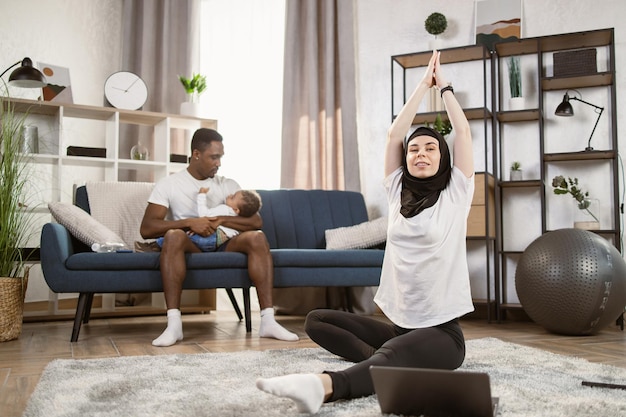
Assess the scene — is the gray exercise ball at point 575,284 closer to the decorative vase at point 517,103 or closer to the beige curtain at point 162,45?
the decorative vase at point 517,103

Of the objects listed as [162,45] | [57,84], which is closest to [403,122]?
[57,84]

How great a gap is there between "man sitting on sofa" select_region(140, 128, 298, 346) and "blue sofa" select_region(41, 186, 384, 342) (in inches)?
4.4

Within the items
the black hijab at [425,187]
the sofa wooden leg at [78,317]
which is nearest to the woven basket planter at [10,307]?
the sofa wooden leg at [78,317]

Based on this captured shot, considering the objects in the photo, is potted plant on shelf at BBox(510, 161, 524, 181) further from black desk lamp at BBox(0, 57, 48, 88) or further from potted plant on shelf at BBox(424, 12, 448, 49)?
black desk lamp at BBox(0, 57, 48, 88)

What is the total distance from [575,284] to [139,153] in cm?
283

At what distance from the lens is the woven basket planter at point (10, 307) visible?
287 cm

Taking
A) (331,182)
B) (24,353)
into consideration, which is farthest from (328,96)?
(24,353)

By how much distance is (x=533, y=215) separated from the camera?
4.11 m

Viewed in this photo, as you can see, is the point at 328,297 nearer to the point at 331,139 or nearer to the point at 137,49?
the point at 331,139

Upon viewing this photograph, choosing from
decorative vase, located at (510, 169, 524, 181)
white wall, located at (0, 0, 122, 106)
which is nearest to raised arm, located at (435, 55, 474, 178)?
decorative vase, located at (510, 169, 524, 181)

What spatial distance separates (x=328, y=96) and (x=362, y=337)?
288 cm

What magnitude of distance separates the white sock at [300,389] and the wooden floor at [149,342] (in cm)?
69

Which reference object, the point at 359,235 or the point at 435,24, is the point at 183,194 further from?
the point at 435,24

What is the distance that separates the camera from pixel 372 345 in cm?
196
